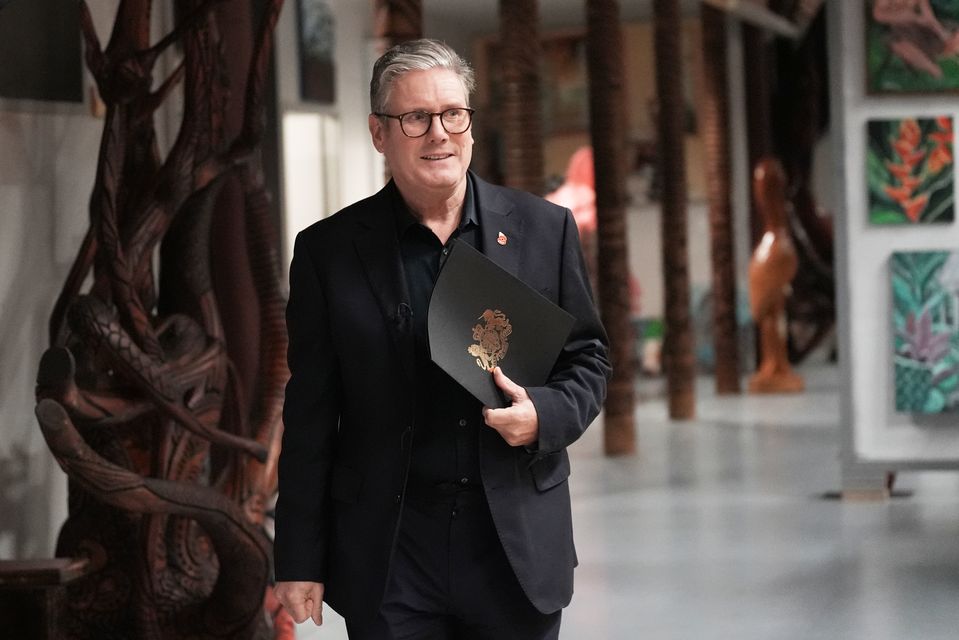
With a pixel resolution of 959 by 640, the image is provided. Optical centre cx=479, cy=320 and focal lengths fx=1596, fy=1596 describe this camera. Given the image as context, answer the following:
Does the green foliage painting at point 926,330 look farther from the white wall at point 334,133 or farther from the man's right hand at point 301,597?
the white wall at point 334,133

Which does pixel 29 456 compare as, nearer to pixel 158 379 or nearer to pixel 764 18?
pixel 158 379

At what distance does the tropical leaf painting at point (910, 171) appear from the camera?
26.5ft

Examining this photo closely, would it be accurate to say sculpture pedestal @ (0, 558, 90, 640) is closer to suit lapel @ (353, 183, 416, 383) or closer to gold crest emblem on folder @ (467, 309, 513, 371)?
suit lapel @ (353, 183, 416, 383)

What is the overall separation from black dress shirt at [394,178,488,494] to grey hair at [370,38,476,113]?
233mm

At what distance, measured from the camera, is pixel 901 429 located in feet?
26.7

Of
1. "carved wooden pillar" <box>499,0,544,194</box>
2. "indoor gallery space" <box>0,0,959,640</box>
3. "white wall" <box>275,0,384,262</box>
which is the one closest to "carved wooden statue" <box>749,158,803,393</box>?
"indoor gallery space" <box>0,0,959,640</box>

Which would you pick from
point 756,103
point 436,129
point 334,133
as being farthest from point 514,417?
point 756,103

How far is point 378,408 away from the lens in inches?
105

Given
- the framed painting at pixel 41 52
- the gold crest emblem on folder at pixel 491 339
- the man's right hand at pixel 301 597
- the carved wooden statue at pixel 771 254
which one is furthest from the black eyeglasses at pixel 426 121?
the carved wooden statue at pixel 771 254

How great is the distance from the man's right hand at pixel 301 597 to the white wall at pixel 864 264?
587cm

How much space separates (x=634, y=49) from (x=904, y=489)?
11345mm

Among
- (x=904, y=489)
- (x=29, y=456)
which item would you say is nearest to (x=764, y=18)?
(x=904, y=489)

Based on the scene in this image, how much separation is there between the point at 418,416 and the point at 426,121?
19.2 inches

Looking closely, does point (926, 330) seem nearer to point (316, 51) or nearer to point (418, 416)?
point (418, 416)
